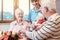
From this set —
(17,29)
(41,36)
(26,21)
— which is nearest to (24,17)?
(26,21)

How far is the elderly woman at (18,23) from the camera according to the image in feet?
5.14

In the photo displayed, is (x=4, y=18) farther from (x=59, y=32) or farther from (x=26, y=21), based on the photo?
(x=59, y=32)

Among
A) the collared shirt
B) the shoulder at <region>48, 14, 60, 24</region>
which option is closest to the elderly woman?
the collared shirt

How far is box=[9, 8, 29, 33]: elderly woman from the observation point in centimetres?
157

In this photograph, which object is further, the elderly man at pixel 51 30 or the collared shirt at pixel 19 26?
the collared shirt at pixel 19 26

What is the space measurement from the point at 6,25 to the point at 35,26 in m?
0.33

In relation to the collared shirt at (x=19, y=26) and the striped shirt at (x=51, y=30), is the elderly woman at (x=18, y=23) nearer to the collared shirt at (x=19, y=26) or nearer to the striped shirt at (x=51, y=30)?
the collared shirt at (x=19, y=26)

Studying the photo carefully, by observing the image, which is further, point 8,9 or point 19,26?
point 8,9

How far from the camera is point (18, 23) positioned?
5.19 feet

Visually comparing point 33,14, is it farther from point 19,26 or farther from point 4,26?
point 4,26

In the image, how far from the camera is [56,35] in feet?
4.10

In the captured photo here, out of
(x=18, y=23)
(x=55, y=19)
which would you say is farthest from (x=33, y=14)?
(x=55, y=19)

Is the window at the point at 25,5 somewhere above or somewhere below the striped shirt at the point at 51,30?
above

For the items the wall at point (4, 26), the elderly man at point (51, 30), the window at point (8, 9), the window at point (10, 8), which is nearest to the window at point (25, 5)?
the window at point (10, 8)
